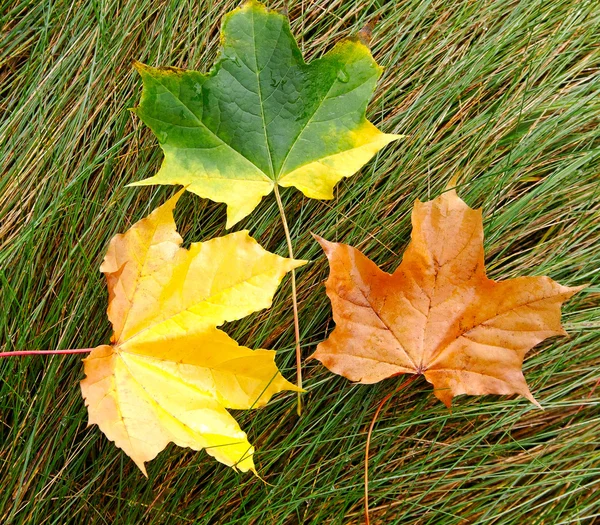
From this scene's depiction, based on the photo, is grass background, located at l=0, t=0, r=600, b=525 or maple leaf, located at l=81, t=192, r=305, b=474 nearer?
maple leaf, located at l=81, t=192, r=305, b=474

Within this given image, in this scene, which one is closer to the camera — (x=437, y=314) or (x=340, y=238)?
(x=437, y=314)

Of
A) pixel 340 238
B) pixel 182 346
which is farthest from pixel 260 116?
pixel 182 346

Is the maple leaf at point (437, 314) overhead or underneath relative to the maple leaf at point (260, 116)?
underneath

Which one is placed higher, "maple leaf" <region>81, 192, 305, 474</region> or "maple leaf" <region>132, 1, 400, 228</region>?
"maple leaf" <region>132, 1, 400, 228</region>

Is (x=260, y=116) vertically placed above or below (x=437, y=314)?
above

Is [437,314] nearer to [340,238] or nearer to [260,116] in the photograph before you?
[340,238]

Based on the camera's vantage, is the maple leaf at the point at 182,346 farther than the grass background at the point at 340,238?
No
